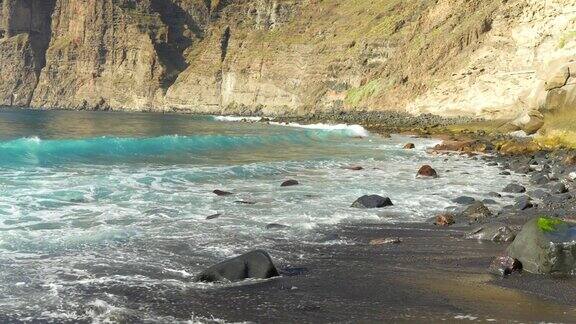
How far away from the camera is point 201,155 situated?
30312mm

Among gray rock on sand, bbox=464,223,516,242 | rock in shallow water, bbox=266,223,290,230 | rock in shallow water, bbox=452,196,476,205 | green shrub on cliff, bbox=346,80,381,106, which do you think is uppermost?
green shrub on cliff, bbox=346,80,381,106

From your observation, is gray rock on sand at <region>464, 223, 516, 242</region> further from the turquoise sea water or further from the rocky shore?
the turquoise sea water

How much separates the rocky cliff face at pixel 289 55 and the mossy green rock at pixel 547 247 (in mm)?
22915

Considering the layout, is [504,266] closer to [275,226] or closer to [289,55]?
[275,226]

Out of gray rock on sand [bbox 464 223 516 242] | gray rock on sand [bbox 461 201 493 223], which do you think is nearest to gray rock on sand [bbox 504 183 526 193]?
gray rock on sand [bbox 461 201 493 223]

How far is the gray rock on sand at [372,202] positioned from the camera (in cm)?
1379

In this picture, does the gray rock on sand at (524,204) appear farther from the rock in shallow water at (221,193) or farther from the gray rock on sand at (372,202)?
the rock in shallow water at (221,193)

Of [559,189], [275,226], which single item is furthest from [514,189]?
[275,226]

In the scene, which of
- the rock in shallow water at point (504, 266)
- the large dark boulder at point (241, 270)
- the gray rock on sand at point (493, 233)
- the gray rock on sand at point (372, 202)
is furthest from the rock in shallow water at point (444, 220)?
the large dark boulder at point (241, 270)

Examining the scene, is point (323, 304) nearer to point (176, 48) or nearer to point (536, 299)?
point (536, 299)

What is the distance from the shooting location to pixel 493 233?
34.2ft

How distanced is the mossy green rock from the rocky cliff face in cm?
2292

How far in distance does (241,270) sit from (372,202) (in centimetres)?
651

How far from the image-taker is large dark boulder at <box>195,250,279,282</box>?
7.86m
